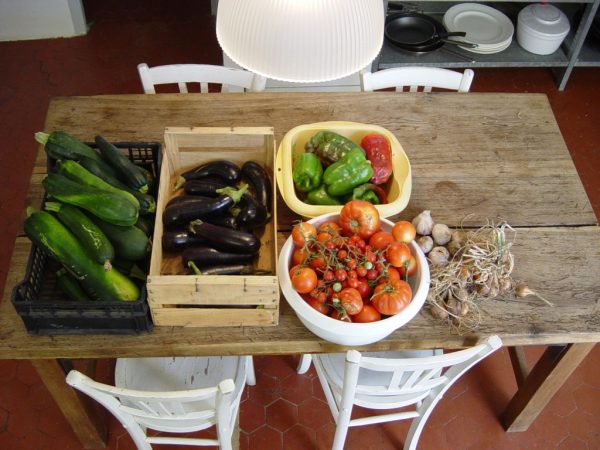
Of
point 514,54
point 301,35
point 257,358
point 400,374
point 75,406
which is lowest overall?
point 257,358

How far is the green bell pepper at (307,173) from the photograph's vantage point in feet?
5.65

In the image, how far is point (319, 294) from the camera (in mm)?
1439

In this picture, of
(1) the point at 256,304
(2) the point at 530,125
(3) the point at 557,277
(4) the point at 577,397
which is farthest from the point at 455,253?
(4) the point at 577,397

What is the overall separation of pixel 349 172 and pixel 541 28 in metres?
2.14

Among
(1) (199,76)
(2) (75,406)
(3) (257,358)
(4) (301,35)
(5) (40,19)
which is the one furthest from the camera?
(5) (40,19)

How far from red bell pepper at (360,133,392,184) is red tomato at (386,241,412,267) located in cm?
32

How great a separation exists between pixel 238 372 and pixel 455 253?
716 mm

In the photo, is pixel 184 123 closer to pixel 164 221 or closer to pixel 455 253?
pixel 164 221

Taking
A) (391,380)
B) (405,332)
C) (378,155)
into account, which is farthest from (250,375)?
(378,155)

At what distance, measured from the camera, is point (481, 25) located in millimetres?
3354

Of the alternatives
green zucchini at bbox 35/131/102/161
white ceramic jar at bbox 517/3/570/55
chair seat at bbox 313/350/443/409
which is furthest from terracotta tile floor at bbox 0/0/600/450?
green zucchini at bbox 35/131/102/161

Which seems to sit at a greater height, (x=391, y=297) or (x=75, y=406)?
(x=391, y=297)

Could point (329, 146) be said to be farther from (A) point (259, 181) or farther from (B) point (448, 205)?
(B) point (448, 205)

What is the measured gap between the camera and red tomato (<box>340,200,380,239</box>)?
4.97ft
